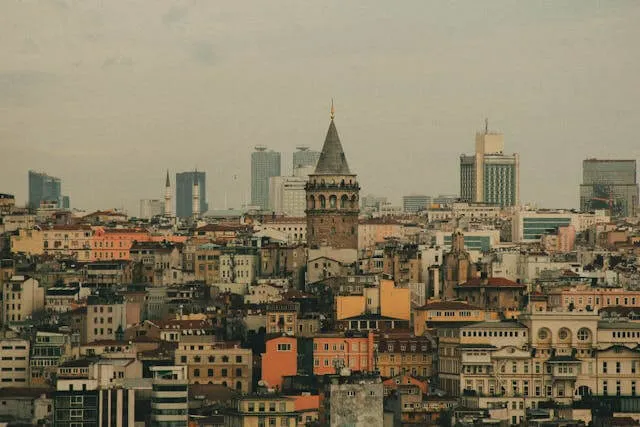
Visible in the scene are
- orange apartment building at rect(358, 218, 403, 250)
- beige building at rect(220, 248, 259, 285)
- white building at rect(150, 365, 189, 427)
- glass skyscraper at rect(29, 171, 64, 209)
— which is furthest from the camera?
orange apartment building at rect(358, 218, 403, 250)

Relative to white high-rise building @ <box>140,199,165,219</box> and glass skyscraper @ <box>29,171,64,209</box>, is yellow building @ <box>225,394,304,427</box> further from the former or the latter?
white high-rise building @ <box>140,199,165,219</box>

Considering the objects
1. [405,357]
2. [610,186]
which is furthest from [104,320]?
[610,186]

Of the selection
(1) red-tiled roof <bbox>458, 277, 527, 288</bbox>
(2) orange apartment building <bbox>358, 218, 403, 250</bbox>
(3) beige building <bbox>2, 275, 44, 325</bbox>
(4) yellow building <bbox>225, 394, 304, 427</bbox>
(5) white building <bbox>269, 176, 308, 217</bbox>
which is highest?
(5) white building <bbox>269, 176, 308, 217</bbox>

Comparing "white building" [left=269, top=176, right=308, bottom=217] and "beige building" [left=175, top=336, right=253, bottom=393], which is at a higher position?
"white building" [left=269, top=176, right=308, bottom=217]

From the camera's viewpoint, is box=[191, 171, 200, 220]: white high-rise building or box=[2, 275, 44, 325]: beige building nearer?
box=[2, 275, 44, 325]: beige building

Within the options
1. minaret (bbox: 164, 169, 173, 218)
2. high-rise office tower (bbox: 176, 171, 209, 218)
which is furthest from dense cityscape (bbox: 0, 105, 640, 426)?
high-rise office tower (bbox: 176, 171, 209, 218)

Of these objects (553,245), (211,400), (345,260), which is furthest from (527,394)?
(553,245)

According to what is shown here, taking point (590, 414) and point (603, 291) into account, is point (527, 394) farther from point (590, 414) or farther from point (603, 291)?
point (603, 291)

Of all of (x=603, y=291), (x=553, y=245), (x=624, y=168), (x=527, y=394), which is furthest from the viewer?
(x=624, y=168)
